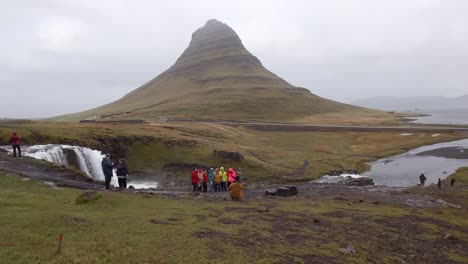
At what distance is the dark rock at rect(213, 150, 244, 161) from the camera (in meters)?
82.2

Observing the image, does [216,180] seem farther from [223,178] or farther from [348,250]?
[348,250]

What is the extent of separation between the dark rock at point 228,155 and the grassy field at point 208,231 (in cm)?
3799

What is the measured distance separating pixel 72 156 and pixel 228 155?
29.9 metres

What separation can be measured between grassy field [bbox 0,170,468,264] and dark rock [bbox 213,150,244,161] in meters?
38.0

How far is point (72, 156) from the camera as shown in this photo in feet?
217

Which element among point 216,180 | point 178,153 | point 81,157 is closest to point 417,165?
point 178,153

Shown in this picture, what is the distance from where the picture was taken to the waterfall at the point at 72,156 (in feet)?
199

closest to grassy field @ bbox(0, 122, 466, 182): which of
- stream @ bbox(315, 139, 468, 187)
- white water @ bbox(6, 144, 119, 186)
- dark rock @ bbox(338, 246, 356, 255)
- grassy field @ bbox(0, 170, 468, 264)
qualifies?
stream @ bbox(315, 139, 468, 187)

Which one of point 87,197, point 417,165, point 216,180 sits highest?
point 87,197

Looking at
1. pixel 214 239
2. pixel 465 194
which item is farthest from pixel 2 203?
pixel 465 194

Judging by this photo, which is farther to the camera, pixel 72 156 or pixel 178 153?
pixel 178 153

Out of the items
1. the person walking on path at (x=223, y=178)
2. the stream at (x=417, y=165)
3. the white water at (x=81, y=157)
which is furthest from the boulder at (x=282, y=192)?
the stream at (x=417, y=165)

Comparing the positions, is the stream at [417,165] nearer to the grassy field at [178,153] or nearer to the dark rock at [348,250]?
the grassy field at [178,153]

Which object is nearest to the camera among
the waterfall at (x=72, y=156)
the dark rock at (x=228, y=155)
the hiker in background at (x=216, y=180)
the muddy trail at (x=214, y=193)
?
the muddy trail at (x=214, y=193)
